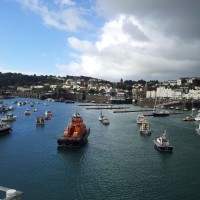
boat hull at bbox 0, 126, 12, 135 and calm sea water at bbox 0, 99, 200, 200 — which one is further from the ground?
boat hull at bbox 0, 126, 12, 135

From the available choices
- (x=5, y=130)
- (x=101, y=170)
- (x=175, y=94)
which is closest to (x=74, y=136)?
(x=101, y=170)

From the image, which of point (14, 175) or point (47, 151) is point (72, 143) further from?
point (14, 175)

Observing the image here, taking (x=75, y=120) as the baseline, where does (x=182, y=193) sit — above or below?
below

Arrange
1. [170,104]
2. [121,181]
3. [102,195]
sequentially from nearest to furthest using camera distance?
[102,195] < [121,181] < [170,104]

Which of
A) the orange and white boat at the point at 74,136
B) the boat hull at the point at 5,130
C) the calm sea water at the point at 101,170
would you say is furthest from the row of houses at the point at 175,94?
→ the orange and white boat at the point at 74,136

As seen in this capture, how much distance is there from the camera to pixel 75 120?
40844 mm

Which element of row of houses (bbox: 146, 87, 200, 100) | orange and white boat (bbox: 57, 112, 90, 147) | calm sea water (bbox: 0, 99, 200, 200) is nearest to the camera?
calm sea water (bbox: 0, 99, 200, 200)

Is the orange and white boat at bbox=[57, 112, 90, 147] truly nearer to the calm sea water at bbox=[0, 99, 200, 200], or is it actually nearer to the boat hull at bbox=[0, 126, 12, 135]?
the calm sea water at bbox=[0, 99, 200, 200]

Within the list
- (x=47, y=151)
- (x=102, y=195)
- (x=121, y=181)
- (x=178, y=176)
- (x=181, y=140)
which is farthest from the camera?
(x=181, y=140)

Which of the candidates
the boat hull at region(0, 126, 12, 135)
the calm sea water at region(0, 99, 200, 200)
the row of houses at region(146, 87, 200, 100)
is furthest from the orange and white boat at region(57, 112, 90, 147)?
the row of houses at region(146, 87, 200, 100)

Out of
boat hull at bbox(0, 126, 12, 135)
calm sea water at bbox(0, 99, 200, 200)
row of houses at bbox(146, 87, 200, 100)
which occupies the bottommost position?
calm sea water at bbox(0, 99, 200, 200)

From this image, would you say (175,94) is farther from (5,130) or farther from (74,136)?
(74,136)

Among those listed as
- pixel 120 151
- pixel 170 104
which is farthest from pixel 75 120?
pixel 170 104

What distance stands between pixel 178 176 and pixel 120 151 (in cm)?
1013
